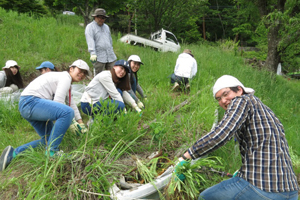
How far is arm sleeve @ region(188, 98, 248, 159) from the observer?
5.99 feet

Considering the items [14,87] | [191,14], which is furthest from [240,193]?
[191,14]

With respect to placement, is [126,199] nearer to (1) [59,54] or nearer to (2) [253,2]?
(1) [59,54]

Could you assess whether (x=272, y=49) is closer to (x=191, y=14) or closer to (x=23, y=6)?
(x=191, y=14)

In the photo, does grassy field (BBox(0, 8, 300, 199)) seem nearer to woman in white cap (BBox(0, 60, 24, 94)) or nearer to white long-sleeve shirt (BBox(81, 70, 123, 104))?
white long-sleeve shirt (BBox(81, 70, 123, 104))

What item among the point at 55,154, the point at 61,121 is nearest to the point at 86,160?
the point at 55,154

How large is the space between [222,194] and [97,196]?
1.11m

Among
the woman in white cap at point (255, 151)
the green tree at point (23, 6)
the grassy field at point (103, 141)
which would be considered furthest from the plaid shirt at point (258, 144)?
the green tree at point (23, 6)

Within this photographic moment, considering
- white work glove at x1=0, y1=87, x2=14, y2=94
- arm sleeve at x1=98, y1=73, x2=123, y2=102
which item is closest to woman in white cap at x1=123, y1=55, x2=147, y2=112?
arm sleeve at x1=98, y1=73, x2=123, y2=102

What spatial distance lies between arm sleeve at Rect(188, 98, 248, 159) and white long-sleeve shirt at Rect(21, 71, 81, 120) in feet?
5.70

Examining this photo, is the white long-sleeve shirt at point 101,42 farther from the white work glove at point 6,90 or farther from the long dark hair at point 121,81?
the white work glove at point 6,90

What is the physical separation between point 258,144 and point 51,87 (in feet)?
7.65

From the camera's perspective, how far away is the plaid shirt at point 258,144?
5.87 ft

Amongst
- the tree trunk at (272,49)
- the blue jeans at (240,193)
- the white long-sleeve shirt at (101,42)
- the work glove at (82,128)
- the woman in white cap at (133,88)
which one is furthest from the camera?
the tree trunk at (272,49)

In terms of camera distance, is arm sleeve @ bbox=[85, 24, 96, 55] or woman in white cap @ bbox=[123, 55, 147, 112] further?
arm sleeve @ bbox=[85, 24, 96, 55]
